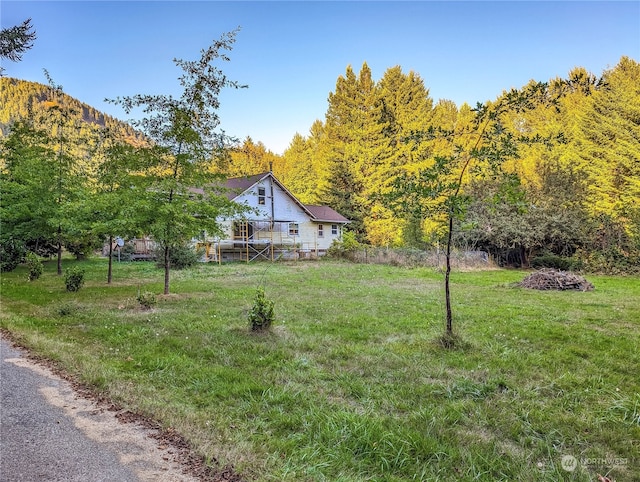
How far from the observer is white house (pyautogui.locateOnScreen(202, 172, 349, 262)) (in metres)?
25.0

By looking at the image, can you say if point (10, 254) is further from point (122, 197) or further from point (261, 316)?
point (261, 316)

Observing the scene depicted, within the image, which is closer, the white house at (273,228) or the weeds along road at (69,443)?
the weeds along road at (69,443)

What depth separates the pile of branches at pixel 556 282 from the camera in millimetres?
12117

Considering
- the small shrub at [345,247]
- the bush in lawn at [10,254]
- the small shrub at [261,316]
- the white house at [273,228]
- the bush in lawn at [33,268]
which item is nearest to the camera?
the small shrub at [261,316]


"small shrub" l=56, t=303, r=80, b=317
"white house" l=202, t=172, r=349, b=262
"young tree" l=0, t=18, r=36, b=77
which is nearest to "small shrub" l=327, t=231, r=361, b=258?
"white house" l=202, t=172, r=349, b=262

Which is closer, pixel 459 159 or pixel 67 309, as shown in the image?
pixel 459 159

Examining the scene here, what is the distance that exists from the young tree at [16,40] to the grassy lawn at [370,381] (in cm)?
432

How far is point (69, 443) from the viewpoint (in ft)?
9.40

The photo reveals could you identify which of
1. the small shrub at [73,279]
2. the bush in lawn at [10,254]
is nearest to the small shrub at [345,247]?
the small shrub at [73,279]

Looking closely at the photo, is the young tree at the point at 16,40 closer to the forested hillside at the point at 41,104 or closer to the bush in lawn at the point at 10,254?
the forested hillside at the point at 41,104

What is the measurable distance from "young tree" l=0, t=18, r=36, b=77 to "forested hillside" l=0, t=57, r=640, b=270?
424 centimetres

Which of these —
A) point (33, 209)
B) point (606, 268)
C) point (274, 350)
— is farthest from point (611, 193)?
point (33, 209)

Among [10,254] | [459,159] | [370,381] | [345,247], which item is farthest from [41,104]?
[370,381]

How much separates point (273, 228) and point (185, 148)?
1796 cm
